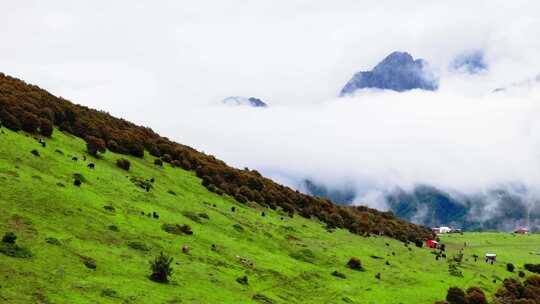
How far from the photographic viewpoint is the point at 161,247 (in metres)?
53.1

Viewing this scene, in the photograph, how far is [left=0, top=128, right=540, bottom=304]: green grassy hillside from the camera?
39625 millimetres

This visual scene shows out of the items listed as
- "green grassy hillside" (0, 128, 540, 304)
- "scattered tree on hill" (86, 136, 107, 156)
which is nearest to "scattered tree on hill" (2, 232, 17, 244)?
"green grassy hillside" (0, 128, 540, 304)

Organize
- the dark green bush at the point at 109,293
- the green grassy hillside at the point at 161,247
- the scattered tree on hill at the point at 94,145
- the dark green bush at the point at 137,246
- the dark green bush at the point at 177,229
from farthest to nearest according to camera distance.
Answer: the scattered tree on hill at the point at 94,145
the dark green bush at the point at 177,229
the dark green bush at the point at 137,246
the green grassy hillside at the point at 161,247
the dark green bush at the point at 109,293

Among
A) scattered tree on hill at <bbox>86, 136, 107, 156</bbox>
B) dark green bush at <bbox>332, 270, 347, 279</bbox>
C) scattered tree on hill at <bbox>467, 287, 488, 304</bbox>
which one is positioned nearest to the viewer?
dark green bush at <bbox>332, 270, 347, 279</bbox>

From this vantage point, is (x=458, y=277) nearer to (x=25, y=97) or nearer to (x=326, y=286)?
(x=326, y=286)

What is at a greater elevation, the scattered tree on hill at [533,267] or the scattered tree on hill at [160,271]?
the scattered tree on hill at [533,267]

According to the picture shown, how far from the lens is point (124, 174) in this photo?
74.7 m

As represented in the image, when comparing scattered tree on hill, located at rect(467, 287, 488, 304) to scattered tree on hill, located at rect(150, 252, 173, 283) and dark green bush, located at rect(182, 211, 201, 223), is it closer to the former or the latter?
dark green bush, located at rect(182, 211, 201, 223)

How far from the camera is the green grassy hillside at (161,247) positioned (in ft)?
130

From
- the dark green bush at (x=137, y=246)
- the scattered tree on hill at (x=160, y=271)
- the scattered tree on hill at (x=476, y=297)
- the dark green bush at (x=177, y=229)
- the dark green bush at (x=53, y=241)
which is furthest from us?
the scattered tree on hill at (x=476, y=297)

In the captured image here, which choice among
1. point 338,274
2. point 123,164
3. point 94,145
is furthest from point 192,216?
point 94,145

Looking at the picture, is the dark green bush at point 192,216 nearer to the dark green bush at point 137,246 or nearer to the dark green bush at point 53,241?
the dark green bush at point 137,246

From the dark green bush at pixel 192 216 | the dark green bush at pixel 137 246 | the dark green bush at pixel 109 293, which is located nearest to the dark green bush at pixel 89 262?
the dark green bush at pixel 109 293

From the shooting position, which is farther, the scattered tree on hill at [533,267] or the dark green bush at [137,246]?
the scattered tree on hill at [533,267]
